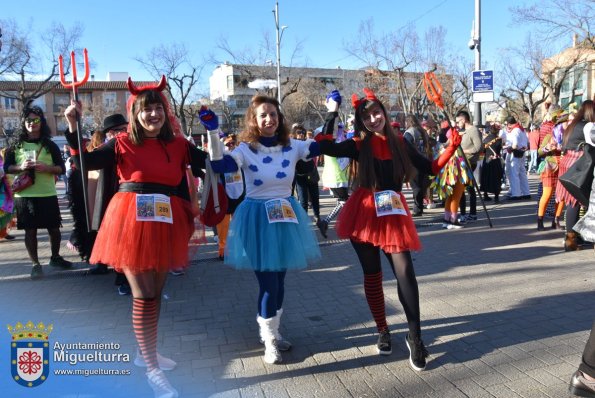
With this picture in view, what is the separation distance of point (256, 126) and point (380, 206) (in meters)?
1.10

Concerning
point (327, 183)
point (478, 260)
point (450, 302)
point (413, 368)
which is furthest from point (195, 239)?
point (327, 183)

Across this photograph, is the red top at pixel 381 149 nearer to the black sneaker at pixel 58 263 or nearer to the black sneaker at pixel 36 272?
the black sneaker at pixel 36 272

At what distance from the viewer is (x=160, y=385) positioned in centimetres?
296

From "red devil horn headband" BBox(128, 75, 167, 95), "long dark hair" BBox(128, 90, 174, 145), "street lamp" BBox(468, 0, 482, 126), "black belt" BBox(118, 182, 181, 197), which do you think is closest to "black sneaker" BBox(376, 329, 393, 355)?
"black belt" BBox(118, 182, 181, 197)

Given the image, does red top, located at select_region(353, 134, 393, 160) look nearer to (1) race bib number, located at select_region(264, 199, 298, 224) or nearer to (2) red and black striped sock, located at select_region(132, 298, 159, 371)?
(1) race bib number, located at select_region(264, 199, 298, 224)

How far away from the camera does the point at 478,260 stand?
6207mm

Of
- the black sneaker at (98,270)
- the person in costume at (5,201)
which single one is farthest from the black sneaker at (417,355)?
the person in costume at (5,201)

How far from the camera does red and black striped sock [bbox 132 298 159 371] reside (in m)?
3.02

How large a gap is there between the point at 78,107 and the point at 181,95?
31611 millimetres

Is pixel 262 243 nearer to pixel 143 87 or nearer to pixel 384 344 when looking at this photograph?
pixel 384 344

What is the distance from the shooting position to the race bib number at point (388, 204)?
11.2 feet

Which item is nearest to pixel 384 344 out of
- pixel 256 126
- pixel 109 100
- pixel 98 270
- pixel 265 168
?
pixel 265 168

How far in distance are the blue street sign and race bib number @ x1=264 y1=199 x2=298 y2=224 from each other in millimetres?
10594

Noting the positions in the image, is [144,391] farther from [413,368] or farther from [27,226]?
[27,226]
